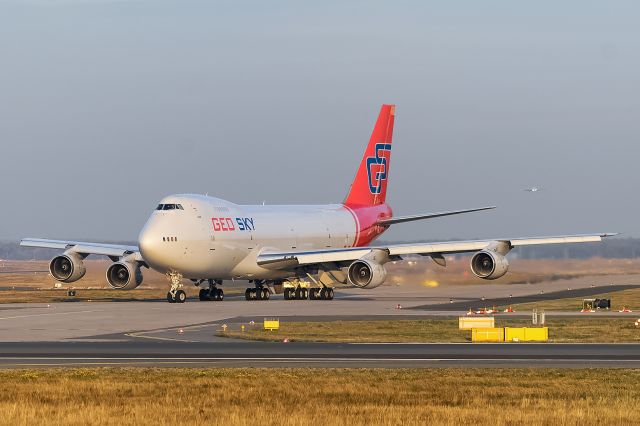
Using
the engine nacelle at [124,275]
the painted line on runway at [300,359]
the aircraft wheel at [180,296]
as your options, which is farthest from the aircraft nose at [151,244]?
the painted line on runway at [300,359]

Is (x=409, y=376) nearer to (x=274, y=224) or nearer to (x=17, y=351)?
(x=17, y=351)

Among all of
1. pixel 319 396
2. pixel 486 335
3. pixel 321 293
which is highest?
pixel 321 293

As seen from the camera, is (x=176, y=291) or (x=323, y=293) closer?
(x=176, y=291)

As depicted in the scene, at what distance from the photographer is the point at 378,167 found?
96438mm

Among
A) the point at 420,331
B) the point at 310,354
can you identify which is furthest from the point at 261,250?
the point at 310,354

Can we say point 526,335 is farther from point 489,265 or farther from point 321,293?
point 321,293

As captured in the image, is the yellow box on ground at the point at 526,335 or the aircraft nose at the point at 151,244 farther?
the aircraft nose at the point at 151,244

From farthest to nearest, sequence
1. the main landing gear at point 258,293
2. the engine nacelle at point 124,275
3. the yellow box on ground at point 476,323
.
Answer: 1. the main landing gear at point 258,293
2. the engine nacelle at point 124,275
3. the yellow box on ground at point 476,323

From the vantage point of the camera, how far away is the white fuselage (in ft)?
248

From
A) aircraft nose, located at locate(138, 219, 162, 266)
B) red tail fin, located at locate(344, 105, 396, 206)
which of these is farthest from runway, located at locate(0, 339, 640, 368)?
red tail fin, located at locate(344, 105, 396, 206)

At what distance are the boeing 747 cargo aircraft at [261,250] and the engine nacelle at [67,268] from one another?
65 millimetres

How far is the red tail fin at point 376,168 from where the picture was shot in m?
95.2

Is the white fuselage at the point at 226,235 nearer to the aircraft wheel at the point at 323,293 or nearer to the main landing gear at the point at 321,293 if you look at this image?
the main landing gear at the point at 321,293

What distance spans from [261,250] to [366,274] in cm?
849
